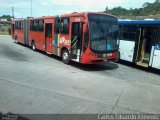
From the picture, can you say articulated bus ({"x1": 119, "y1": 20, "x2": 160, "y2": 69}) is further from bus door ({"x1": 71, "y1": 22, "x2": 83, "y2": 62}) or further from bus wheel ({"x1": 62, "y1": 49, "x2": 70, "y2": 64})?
bus wheel ({"x1": 62, "y1": 49, "x2": 70, "y2": 64})

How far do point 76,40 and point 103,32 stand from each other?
1515 millimetres

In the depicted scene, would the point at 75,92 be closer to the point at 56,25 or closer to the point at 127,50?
the point at 127,50

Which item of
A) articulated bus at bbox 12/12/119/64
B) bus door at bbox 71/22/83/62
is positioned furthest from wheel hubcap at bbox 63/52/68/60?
bus door at bbox 71/22/83/62

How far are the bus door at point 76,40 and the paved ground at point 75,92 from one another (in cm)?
178

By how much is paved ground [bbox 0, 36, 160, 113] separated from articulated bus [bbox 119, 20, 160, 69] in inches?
48.0

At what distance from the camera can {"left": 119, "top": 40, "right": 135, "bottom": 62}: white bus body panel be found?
13.1m

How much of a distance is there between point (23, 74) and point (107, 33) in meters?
4.74

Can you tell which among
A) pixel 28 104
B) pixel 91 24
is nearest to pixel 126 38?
pixel 91 24

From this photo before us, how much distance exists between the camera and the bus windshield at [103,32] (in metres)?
11.1

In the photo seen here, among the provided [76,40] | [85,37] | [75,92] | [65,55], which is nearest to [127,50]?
[76,40]

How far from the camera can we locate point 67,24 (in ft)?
42.4

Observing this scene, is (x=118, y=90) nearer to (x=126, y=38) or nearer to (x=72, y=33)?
(x=72, y=33)

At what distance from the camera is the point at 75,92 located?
7566mm

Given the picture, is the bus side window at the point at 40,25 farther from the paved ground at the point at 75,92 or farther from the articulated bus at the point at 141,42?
the paved ground at the point at 75,92
